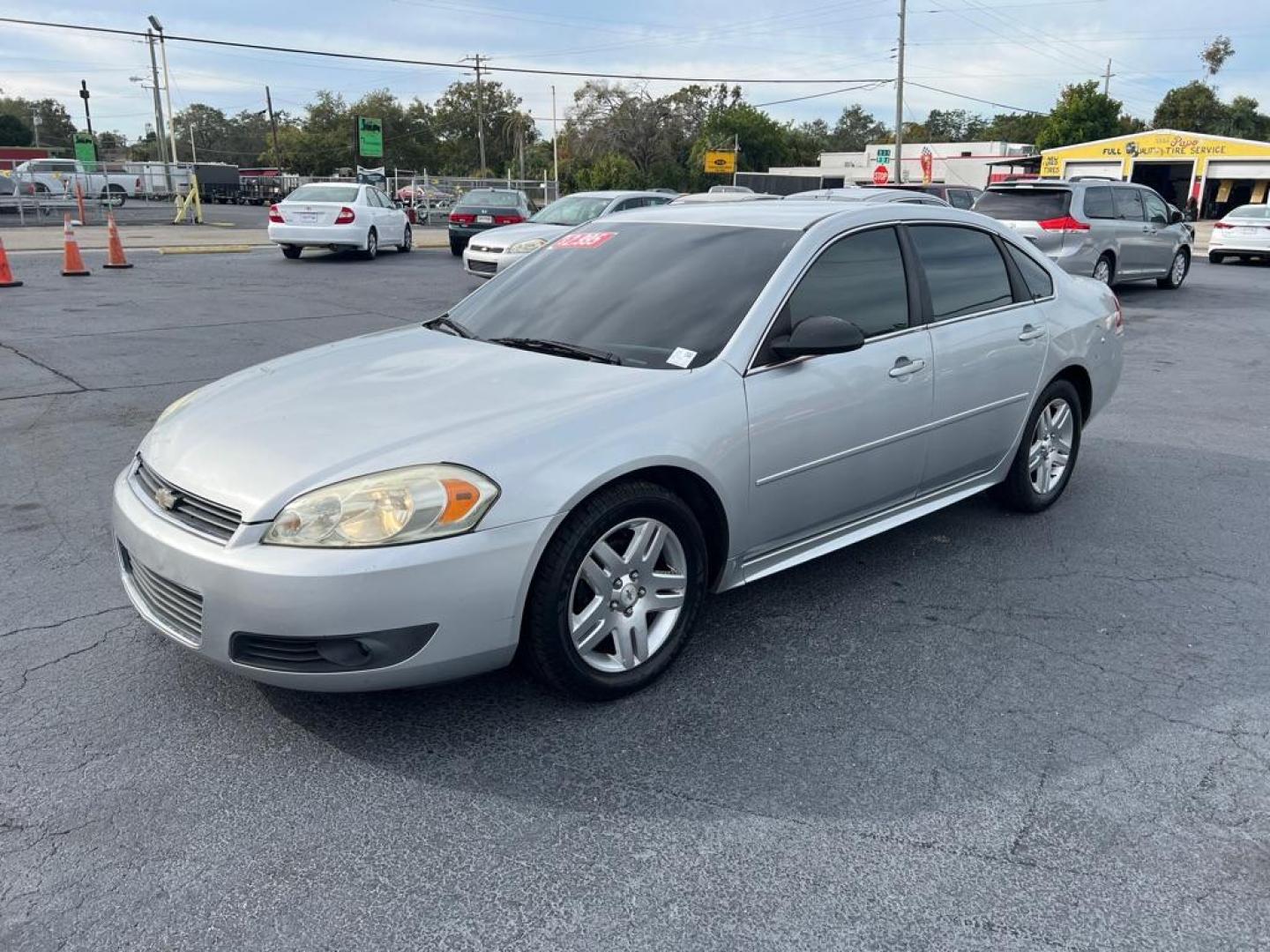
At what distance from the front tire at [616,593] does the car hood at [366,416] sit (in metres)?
0.30

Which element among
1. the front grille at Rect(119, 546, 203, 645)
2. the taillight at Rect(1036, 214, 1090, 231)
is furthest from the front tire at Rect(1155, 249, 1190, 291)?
the front grille at Rect(119, 546, 203, 645)

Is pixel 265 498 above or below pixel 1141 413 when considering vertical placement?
above

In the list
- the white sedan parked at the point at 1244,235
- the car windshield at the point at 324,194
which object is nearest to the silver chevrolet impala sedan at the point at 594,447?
the car windshield at the point at 324,194

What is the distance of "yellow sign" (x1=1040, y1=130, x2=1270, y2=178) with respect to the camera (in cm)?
4819

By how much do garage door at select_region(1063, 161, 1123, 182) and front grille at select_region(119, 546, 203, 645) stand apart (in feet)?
185

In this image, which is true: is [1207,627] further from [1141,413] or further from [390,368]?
[1141,413]

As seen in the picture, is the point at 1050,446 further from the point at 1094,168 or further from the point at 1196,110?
the point at 1196,110

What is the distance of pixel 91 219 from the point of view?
32906 mm

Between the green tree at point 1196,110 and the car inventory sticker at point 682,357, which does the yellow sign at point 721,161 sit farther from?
the car inventory sticker at point 682,357

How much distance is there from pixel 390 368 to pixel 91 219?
3475 cm

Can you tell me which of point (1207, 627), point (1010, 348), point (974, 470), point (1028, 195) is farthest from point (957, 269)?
point (1028, 195)

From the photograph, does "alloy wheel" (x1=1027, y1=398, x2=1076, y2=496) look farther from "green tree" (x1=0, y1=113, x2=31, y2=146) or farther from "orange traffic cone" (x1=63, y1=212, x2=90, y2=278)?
"green tree" (x1=0, y1=113, x2=31, y2=146)

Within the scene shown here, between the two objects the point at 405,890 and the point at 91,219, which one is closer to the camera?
the point at 405,890

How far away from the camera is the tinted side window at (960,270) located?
14.5ft
